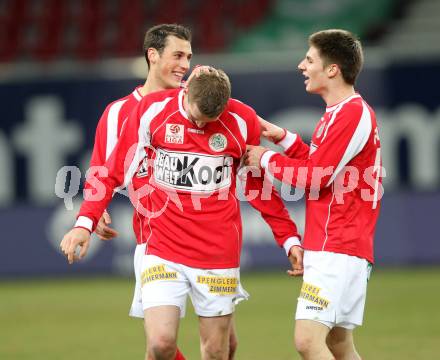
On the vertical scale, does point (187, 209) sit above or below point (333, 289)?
above

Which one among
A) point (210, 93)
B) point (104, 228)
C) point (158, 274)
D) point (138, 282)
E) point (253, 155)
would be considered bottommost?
point (138, 282)

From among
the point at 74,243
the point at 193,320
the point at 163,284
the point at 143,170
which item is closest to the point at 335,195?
the point at 163,284

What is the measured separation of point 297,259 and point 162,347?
0.91 m

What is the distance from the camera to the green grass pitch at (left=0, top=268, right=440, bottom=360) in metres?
7.93

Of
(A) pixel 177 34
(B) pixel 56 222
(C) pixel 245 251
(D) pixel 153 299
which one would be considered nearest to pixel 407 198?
(C) pixel 245 251

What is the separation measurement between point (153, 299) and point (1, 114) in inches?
307

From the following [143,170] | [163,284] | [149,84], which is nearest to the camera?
[163,284]

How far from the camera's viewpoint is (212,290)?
5648 millimetres

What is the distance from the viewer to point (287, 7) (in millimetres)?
16875

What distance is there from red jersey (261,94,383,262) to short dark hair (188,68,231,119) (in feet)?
1.47

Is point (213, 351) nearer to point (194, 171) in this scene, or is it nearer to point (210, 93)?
point (194, 171)

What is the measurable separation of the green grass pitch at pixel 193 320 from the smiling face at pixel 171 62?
2.27 meters

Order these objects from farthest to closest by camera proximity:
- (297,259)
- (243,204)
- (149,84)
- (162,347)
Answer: (243,204) < (149,84) < (297,259) < (162,347)

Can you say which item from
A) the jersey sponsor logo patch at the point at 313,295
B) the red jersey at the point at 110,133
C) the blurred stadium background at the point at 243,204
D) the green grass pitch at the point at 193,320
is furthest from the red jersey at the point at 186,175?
the blurred stadium background at the point at 243,204
